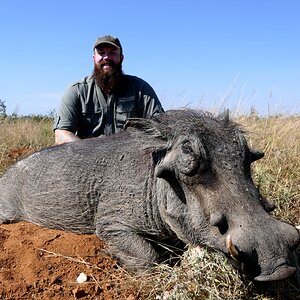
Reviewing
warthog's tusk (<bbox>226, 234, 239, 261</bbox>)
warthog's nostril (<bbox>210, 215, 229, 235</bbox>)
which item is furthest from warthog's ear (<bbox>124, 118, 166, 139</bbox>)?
warthog's tusk (<bbox>226, 234, 239, 261</bbox>)

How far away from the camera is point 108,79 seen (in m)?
5.82

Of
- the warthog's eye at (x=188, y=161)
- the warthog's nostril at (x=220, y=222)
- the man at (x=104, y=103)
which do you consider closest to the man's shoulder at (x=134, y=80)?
the man at (x=104, y=103)

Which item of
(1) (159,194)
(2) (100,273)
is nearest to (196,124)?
(1) (159,194)

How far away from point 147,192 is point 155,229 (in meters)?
0.25

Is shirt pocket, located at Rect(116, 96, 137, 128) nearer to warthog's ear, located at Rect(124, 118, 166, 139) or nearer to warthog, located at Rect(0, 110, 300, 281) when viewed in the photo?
warthog, located at Rect(0, 110, 300, 281)

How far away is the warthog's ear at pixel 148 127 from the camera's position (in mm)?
3414

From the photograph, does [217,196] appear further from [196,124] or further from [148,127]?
[148,127]

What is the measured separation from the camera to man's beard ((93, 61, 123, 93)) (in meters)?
5.81

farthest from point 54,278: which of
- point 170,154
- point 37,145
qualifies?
point 37,145

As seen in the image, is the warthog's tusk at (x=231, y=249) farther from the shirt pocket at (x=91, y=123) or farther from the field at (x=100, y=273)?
the shirt pocket at (x=91, y=123)

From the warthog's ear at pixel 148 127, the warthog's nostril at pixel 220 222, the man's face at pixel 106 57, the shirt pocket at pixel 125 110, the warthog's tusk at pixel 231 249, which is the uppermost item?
the man's face at pixel 106 57

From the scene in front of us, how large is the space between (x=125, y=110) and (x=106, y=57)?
65cm

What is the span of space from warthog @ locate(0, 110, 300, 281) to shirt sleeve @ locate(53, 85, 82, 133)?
1120 millimetres

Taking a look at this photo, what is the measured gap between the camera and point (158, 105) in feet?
19.3
